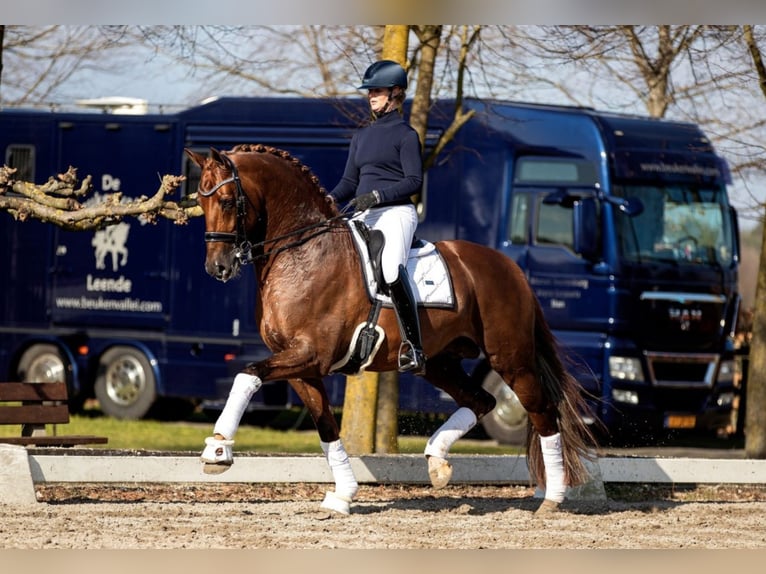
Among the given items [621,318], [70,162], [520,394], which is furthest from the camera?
[70,162]

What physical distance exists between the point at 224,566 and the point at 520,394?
12.3 feet

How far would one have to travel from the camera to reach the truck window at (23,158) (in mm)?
19219

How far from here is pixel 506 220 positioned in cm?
1645

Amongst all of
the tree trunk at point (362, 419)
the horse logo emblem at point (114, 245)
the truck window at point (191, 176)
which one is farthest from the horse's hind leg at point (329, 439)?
the horse logo emblem at point (114, 245)

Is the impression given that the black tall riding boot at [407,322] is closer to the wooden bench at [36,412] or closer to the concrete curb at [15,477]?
the concrete curb at [15,477]

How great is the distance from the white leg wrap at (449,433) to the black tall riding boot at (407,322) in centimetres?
66

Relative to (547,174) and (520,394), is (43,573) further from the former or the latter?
(547,174)

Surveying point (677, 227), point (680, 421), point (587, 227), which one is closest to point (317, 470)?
point (587, 227)

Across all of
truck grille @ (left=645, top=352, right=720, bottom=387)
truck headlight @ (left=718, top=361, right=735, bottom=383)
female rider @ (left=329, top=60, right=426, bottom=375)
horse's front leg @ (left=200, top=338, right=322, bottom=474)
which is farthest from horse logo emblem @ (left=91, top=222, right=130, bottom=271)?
horse's front leg @ (left=200, top=338, right=322, bottom=474)

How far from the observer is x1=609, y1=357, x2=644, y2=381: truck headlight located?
15891mm

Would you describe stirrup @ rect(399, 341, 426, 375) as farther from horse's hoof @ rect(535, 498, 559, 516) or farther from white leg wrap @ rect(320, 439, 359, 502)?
horse's hoof @ rect(535, 498, 559, 516)

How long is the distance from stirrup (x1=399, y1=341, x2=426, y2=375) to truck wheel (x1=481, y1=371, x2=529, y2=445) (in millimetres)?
Result: 7347

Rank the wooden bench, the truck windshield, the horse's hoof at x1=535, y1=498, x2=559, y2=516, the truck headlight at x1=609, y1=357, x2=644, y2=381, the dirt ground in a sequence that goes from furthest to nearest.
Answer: the truck windshield → the truck headlight at x1=609, y1=357, x2=644, y2=381 → the wooden bench → the horse's hoof at x1=535, y1=498, x2=559, y2=516 → the dirt ground
